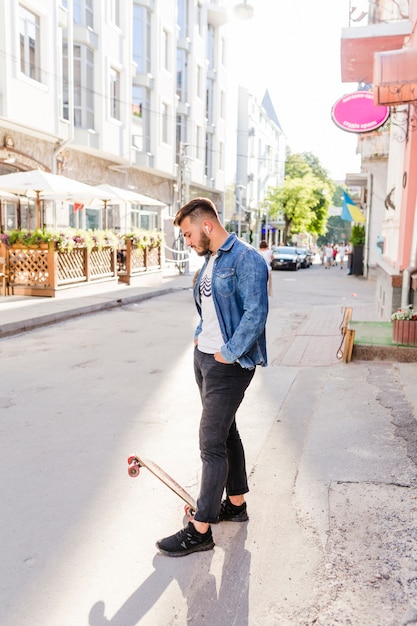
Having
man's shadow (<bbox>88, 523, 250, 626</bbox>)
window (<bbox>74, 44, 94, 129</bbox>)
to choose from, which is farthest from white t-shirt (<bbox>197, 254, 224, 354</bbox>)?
window (<bbox>74, 44, 94, 129</bbox>)

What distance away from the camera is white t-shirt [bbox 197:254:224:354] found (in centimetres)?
309

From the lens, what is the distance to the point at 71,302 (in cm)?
1343

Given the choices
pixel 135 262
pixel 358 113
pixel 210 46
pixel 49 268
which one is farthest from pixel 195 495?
pixel 210 46

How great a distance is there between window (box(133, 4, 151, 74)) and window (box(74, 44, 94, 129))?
488 centimetres

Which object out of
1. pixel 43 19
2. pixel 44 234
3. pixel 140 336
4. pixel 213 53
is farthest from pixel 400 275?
pixel 213 53

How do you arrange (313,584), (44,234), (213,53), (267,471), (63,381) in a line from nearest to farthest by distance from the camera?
(313,584) → (267,471) → (63,381) → (44,234) → (213,53)

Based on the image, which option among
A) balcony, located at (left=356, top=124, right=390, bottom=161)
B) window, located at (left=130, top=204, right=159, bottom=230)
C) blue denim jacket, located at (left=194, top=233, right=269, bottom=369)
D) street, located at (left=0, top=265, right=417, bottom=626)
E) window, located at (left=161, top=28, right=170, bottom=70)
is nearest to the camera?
street, located at (left=0, top=265, right=417, bottom=626)

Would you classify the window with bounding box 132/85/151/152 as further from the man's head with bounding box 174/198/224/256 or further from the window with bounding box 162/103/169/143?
the man's head with bounding box 174/198/224/256

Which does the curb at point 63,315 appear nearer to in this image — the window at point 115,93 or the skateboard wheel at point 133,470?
the skateboard wheel at point 133,470

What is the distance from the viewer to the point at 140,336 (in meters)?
9.93

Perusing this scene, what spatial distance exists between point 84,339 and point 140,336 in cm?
97

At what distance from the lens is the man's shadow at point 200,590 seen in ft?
8.29

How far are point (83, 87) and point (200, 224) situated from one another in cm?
2079

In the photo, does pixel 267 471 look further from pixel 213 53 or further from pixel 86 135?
pixel 213 53
